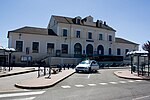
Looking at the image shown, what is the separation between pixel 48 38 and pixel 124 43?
27133 millimetres

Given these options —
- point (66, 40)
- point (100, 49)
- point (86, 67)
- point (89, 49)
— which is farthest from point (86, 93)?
point (100, 49)

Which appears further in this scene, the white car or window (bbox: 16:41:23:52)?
window (bbox: 16:41:23:52)

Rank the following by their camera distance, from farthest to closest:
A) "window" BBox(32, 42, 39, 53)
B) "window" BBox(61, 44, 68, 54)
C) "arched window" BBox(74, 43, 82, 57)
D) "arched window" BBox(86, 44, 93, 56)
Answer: "arched window" BBox(86, 44, 93, 56) → "arched window" BBox(74, 43, 82, 57) → "window" BBox(61, 44, 68, 54) → "window" BBox(32, 42, 39, 53)

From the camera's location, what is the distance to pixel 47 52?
51125 mm

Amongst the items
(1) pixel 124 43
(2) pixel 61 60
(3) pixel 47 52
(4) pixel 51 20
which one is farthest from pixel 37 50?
(1) pixel 124 43

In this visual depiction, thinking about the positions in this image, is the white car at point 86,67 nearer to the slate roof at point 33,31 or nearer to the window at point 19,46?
the window at point 19,46

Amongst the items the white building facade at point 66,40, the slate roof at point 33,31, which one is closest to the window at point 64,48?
the white building facade at point 66,40

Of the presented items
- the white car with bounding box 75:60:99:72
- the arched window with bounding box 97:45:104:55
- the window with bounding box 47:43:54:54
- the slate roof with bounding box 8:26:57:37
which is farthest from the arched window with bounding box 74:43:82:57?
the white car with bounding box 75:60:99:72

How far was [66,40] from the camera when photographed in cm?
5388

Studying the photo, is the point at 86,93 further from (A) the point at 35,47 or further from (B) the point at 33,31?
(B) the point at 33,31

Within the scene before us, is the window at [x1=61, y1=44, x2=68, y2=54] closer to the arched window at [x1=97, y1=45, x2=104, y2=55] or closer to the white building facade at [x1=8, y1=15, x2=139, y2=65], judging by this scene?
the white building facade at [x1=8, y1=15, x2=139, y2=65]

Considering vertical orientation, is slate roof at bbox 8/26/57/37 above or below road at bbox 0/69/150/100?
above

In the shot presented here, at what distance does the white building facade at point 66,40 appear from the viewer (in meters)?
48.1

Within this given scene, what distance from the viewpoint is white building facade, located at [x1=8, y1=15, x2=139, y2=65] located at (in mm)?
48094
